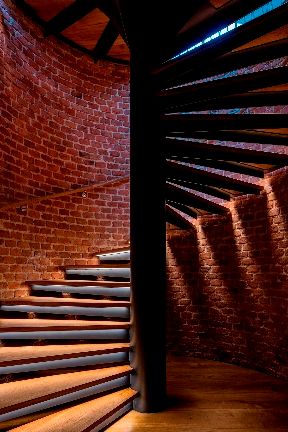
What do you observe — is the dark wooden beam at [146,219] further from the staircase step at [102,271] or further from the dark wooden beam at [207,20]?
the staircase step at [102,271]

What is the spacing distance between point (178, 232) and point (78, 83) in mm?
2157

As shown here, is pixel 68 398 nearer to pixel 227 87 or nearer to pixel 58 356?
A: pixel 58 356

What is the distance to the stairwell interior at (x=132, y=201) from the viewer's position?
2508mm

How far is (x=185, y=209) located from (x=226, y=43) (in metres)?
2.38

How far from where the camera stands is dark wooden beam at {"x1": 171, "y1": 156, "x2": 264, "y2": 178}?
334 cm

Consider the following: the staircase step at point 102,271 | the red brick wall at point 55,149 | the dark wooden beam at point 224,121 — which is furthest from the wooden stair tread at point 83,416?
the dark wooden beam at point 224,121

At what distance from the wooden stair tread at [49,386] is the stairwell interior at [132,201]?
1cm

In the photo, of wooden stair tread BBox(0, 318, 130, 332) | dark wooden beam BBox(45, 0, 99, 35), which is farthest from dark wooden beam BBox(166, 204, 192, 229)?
dark wooden beam BBox(45, 0, 99, 35)

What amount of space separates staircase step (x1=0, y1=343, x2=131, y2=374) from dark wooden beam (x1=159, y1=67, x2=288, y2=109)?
1.80 metres

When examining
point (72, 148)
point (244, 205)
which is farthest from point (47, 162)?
point (244, 205)

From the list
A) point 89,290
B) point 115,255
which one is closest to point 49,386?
point 89,290

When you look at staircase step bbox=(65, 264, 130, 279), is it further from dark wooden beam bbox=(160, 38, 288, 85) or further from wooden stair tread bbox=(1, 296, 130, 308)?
dark wooden beam bbox=(160, 38, 288, 85)

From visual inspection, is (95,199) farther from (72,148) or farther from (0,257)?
(0,257)

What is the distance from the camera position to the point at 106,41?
4.61m
